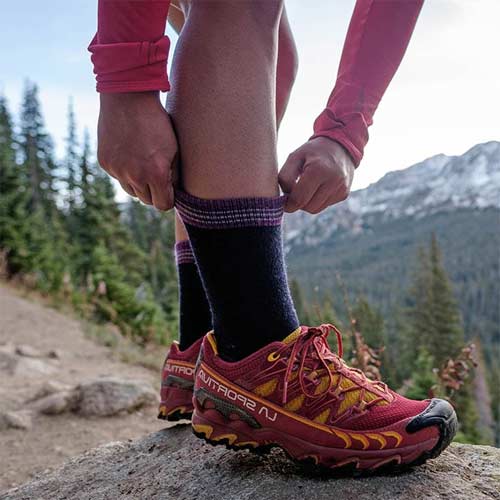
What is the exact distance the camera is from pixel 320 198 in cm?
122

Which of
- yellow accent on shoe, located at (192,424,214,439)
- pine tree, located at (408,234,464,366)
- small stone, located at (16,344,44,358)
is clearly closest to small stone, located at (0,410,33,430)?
small stone, located at (16,344,44,358)

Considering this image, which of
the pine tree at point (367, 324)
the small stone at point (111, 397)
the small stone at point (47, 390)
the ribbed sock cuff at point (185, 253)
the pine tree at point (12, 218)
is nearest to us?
the ribbed sock cuff at point (185, 253)

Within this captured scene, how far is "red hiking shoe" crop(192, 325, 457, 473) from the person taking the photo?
1.13m

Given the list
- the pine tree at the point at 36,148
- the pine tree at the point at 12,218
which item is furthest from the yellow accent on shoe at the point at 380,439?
the pine tree at the point at 36,148

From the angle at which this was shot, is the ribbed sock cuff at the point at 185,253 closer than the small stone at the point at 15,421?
Yes

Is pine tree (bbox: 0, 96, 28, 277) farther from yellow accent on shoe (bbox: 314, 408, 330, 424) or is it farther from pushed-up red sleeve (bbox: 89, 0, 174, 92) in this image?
yellow accent on shoe (bbox: 314, 408, 330, 424)

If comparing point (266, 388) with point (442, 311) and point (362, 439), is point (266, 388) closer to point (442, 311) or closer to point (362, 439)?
point (362, 439)

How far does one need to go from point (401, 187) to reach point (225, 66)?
627ft

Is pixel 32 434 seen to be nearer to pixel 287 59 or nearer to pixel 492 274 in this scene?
pixel 287 59

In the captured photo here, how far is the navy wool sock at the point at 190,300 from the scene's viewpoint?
1.56 meters

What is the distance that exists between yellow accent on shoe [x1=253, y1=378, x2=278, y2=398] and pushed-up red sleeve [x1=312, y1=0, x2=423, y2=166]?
577 millimetres

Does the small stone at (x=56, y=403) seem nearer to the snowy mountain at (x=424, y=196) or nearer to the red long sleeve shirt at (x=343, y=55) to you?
the red long sleeve shirt at (x=343, y=55)

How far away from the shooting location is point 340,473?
1.14 metres

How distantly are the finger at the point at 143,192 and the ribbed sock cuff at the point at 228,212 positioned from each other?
68mm
